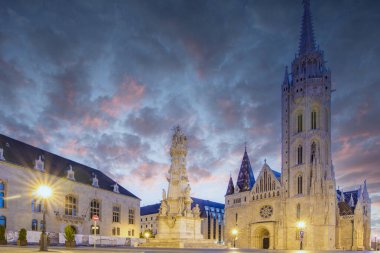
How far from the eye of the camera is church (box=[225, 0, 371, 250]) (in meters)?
71.4

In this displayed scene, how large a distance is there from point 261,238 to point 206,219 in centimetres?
3704

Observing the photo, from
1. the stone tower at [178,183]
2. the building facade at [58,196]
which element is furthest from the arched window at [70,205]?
the stone tower at [178,183]

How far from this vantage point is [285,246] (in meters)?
73.9

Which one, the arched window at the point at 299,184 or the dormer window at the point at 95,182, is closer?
the dormer window at the point at 95,182

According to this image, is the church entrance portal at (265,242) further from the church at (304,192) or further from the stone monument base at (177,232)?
the stone monument base at (177,232)

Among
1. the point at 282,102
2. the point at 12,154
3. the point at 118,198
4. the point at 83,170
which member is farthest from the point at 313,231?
the point at 12,154

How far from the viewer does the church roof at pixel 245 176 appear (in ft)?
287

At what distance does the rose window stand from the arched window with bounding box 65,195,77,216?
3858cm

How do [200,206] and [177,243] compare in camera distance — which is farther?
[200,206]

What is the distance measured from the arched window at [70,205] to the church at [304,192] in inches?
1232

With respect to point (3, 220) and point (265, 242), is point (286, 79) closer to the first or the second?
point (265, 242)

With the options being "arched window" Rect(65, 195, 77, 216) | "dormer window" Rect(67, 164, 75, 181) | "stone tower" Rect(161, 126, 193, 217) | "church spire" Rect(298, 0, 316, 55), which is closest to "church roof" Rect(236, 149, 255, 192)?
"church spire" Rect(298, 0, 316, 55)

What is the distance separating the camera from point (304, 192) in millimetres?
74062

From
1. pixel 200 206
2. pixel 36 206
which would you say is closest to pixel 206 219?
pixel 200 206
